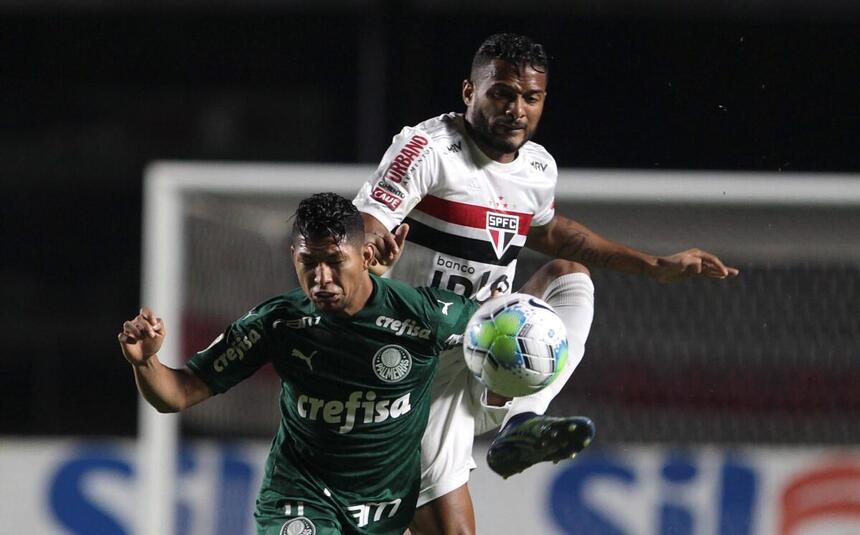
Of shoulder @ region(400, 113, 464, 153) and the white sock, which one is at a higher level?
shoulder @ region(400, 113, 464, 153)

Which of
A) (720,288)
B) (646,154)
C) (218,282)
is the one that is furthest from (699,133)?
(218,282)

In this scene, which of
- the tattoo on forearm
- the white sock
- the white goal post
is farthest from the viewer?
the white goal post

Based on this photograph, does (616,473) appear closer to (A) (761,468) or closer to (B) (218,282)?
(A) (761,468)

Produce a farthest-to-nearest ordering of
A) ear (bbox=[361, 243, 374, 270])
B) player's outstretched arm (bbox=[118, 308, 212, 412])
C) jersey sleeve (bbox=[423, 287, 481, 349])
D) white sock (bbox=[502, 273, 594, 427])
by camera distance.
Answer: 1. white sock (bbox=[502, 273, 594, 427])
2. jersey sleeve (bbox=[423, 287, 481, 349])
3. ear (bbox=[361, 243, 374, 270])
4. player's outstretched arm (bbox=[118, 308, 212, 412])

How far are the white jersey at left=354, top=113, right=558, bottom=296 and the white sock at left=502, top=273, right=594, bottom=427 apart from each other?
12 centimetres

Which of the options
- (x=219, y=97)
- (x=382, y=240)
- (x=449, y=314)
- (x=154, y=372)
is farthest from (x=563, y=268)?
(x=219, y=97)

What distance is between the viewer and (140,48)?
362 inches

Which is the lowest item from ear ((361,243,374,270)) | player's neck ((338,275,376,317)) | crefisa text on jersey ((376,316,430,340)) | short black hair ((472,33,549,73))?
crefisa text on jersey ((376,316,430,340))

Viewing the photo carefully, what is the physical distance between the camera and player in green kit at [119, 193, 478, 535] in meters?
2.88

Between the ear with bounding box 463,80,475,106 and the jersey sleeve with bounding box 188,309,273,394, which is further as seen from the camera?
the ear with bounding box 463,80,475,106

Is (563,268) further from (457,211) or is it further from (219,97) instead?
(219,97)

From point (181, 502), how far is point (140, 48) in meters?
5.72

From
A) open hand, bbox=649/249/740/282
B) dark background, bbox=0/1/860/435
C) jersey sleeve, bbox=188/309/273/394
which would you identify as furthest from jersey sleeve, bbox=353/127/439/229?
dark background, bbox=0/1/860/435

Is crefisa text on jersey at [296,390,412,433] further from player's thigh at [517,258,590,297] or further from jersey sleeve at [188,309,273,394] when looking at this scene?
player's thigh at [517,258,590,297]
